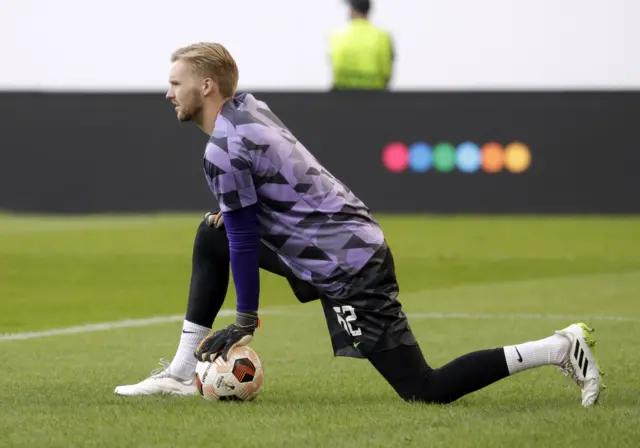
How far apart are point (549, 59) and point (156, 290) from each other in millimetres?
11232

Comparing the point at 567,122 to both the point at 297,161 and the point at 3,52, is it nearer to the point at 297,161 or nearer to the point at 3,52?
the point at 3,52

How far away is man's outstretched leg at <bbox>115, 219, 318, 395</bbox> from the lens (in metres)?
5.07

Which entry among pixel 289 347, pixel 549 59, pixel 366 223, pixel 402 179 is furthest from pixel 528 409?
pixel 549 59

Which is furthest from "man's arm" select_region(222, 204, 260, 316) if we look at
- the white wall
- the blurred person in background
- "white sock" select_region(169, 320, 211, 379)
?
the white wall

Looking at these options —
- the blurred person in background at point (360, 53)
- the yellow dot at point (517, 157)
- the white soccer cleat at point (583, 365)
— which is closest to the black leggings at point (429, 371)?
the white soccer cleat at point (583, 365)

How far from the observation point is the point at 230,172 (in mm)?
4691

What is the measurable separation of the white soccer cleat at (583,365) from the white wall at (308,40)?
1508 centimetres

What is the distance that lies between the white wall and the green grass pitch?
551 centimetres

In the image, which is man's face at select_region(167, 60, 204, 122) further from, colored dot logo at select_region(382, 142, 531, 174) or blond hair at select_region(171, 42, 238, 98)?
colored dot logo at select_region(382, 142, 531, 174)

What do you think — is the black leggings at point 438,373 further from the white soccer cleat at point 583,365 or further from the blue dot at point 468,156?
the blue dot at point 468,156

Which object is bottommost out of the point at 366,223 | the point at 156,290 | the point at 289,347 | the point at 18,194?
the point at 18,194

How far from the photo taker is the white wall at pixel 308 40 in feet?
64.6

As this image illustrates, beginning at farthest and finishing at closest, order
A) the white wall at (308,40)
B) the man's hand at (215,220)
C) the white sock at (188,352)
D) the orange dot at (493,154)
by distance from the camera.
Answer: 1. the white wall at (308,40)
2. the orange dot at (493,154)
3. the white sock at (188,352)
4. the man's hand at (215,220)

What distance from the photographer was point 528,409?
4719 millimetres
